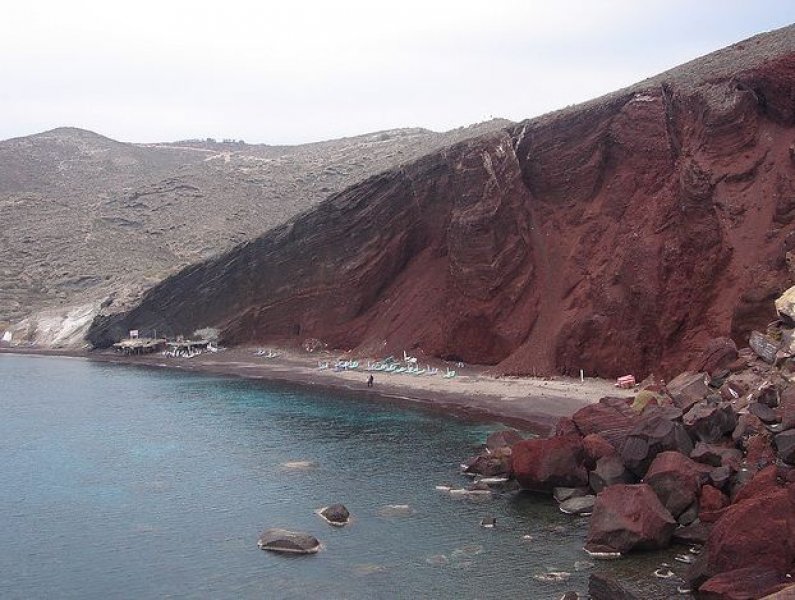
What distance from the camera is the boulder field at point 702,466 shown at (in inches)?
881

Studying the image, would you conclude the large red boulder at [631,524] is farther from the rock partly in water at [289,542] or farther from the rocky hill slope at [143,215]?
the rocky hill slope at [143,215]

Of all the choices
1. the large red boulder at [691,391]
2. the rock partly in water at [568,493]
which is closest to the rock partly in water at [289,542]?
the rock partly in water at [568,493]

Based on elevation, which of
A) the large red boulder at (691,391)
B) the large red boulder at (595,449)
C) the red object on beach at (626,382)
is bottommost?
the large red boulder at (595,449)

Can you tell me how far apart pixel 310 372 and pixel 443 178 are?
19953mm

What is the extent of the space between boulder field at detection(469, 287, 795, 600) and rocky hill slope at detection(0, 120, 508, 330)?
215ft

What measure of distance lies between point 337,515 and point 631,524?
10.8 metres

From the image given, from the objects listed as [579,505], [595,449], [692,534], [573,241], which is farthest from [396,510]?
[573,241]

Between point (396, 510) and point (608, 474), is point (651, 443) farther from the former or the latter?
point (396, 510)

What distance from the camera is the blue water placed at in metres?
25.6

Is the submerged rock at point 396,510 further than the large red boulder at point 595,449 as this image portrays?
No

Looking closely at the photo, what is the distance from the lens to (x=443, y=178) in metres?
69.5

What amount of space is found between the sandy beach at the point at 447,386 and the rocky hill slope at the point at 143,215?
23.2 m

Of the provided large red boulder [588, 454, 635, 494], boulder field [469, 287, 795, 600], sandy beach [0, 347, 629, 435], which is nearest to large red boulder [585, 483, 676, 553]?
boulder field [469, 287, 795, 600]

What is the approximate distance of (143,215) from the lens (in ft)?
438
